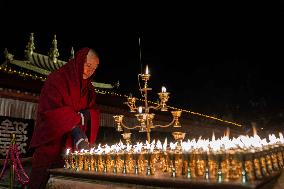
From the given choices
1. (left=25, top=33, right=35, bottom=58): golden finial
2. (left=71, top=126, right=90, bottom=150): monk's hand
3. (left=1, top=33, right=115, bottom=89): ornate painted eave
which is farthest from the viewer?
(left=25, top=33, right=35, bottom=58): golden finial

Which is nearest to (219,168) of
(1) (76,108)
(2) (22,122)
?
(1) (76,108)

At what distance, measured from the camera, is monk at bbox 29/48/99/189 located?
364cm

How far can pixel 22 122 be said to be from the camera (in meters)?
8.91

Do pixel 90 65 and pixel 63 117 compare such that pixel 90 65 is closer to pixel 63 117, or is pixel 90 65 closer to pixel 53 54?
pixel 63 117

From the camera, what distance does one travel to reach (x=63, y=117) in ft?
11.9

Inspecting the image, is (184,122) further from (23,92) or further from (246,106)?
(246,106)

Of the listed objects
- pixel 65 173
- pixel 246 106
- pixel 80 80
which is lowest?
pixel 65 173

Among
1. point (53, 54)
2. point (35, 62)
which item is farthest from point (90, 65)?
point (53, 54)

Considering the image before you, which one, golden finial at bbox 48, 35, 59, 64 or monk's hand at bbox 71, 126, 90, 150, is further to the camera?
golden finial at bbox 48, 35, 59, 64

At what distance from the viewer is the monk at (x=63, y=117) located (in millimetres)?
3637

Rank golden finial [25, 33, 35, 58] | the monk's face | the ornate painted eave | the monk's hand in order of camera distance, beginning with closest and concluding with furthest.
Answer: the monk's hand → the monk's face → the ornate painted eave → golden finial [25, 33, 35, 58]

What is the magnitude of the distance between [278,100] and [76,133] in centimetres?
2489

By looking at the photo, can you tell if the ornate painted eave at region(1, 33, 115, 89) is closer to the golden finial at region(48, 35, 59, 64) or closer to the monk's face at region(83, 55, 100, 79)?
the golden finial at region(48, 35, 59, 64)

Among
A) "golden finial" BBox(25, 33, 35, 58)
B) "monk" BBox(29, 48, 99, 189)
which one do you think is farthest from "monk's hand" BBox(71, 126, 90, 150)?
"golden finial" BBox(25, 33, 35, 58)
